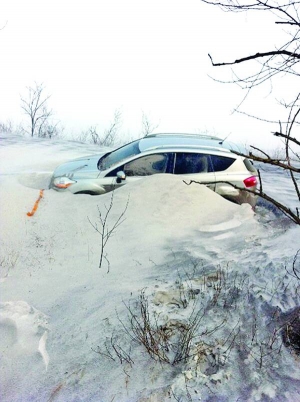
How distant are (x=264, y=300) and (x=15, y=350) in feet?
7.45

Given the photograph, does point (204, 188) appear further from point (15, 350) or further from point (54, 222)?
point (15, 350)

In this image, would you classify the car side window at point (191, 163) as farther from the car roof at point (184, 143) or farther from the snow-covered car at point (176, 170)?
the car roof at point (184, 143)

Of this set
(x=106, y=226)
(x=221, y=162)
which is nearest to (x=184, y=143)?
(x=221, y=162)

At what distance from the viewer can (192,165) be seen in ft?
20.0

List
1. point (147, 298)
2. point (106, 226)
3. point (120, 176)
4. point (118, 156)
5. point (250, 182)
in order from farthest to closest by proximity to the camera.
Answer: point (118, 156) → point (250, 182) → point (120, 176) → point (106, 226) → point (147, 298)

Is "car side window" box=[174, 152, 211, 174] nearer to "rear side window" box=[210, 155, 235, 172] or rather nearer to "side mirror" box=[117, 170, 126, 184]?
"rear side window" box=[210, 155, 235, 172]

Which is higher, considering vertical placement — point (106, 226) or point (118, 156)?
point (118, 156)

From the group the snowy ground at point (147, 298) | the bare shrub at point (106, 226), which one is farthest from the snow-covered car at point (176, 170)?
the bare shrub at point (106, 226)

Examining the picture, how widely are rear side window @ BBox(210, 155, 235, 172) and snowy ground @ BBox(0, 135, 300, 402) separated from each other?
0.61m

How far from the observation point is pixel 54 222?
201 inches

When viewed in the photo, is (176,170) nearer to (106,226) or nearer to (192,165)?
(192,165)

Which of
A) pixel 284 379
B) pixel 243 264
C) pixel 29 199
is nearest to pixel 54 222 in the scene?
pixel 29 199

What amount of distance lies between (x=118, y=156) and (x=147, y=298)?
382cm

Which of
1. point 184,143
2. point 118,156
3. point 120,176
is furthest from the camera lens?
point 118,156
